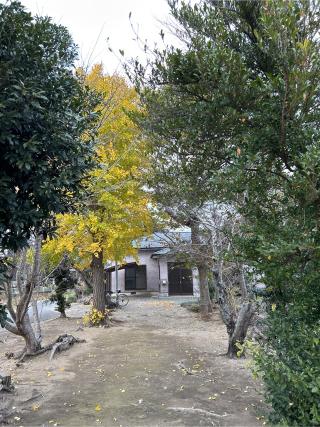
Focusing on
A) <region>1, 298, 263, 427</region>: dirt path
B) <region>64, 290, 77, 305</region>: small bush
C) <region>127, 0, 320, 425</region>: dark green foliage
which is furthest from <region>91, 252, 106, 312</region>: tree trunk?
<region>64, 290, 77, 305</region>: small bush

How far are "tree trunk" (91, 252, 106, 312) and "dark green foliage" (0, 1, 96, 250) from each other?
1020cm

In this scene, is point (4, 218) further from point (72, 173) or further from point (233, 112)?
point (233, 112)

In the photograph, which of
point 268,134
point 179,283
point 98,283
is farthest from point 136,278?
point 268,134

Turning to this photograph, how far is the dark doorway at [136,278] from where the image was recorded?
29734mm

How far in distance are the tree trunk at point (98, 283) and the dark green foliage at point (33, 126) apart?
1020cm

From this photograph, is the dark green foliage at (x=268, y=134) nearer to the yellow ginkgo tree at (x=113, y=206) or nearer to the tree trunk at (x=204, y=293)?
the yellow ginkgo tree at (x=113, y=206)

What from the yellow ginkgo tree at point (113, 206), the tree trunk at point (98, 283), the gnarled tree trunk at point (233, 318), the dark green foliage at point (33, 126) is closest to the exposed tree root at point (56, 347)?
the yellow ginkgo tree at point (113, 206)

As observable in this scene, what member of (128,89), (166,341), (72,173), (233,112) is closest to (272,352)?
A: (233,112)

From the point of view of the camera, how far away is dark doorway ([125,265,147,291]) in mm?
29734

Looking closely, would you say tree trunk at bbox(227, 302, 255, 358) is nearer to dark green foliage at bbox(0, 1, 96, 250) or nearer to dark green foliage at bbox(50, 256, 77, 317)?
dark green foliage at bbox(0, 1, 96, 250)

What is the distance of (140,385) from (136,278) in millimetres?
23086

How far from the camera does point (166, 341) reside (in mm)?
11250

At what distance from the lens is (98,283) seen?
48.0 ft

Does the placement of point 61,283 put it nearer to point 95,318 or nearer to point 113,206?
point 95,318
